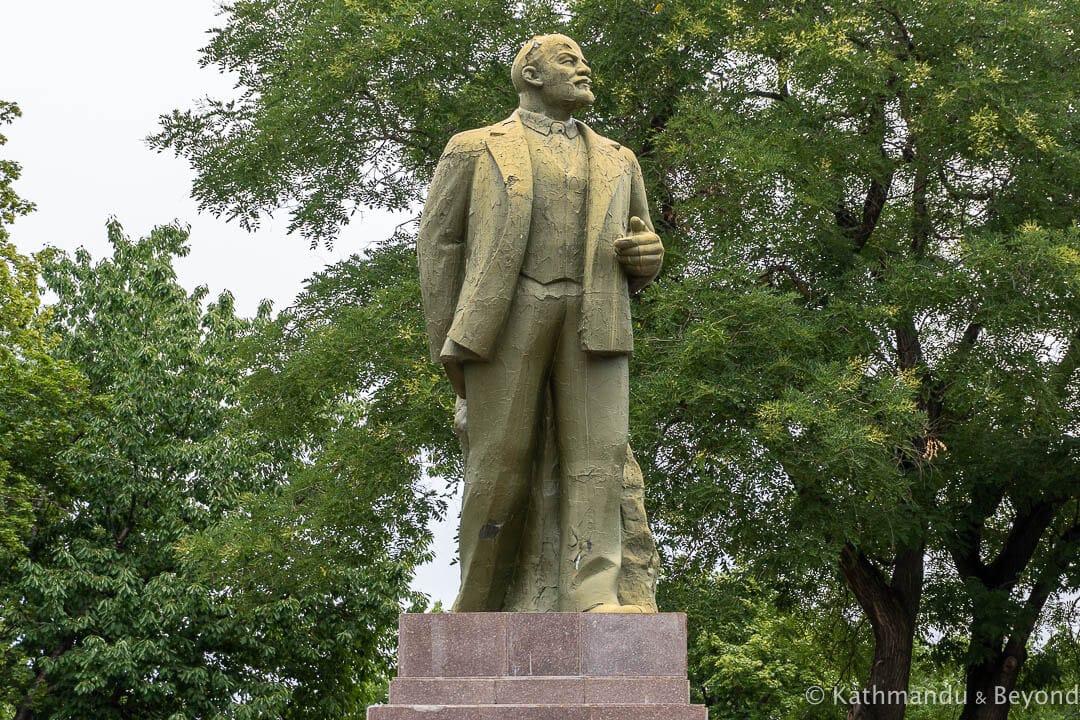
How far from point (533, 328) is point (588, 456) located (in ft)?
2.13

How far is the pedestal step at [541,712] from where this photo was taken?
6762 mm

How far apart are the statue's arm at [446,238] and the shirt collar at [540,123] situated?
0.33 m

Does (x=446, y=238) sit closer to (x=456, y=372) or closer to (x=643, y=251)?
(x=456, y=372)

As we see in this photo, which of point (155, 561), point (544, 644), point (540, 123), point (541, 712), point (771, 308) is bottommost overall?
point (541, 712)

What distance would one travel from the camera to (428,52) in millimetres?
18453

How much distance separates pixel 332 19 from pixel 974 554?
9.88 meters

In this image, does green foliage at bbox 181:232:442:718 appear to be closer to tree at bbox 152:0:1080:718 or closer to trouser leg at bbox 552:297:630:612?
tree at bbox 152:0:1080:718

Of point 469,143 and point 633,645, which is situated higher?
point 469,143

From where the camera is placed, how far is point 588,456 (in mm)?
7570

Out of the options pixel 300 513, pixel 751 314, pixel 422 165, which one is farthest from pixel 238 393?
pixel 751 314

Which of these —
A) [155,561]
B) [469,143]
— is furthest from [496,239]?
[155,561]

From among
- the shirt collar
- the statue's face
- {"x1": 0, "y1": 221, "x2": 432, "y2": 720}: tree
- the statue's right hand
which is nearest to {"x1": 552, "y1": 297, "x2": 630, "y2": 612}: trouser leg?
the statue's right hand

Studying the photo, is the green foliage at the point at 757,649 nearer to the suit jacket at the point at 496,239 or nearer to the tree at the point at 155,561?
the tree at the point at 155,561

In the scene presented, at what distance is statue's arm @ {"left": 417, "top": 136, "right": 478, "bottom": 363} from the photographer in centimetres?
769
